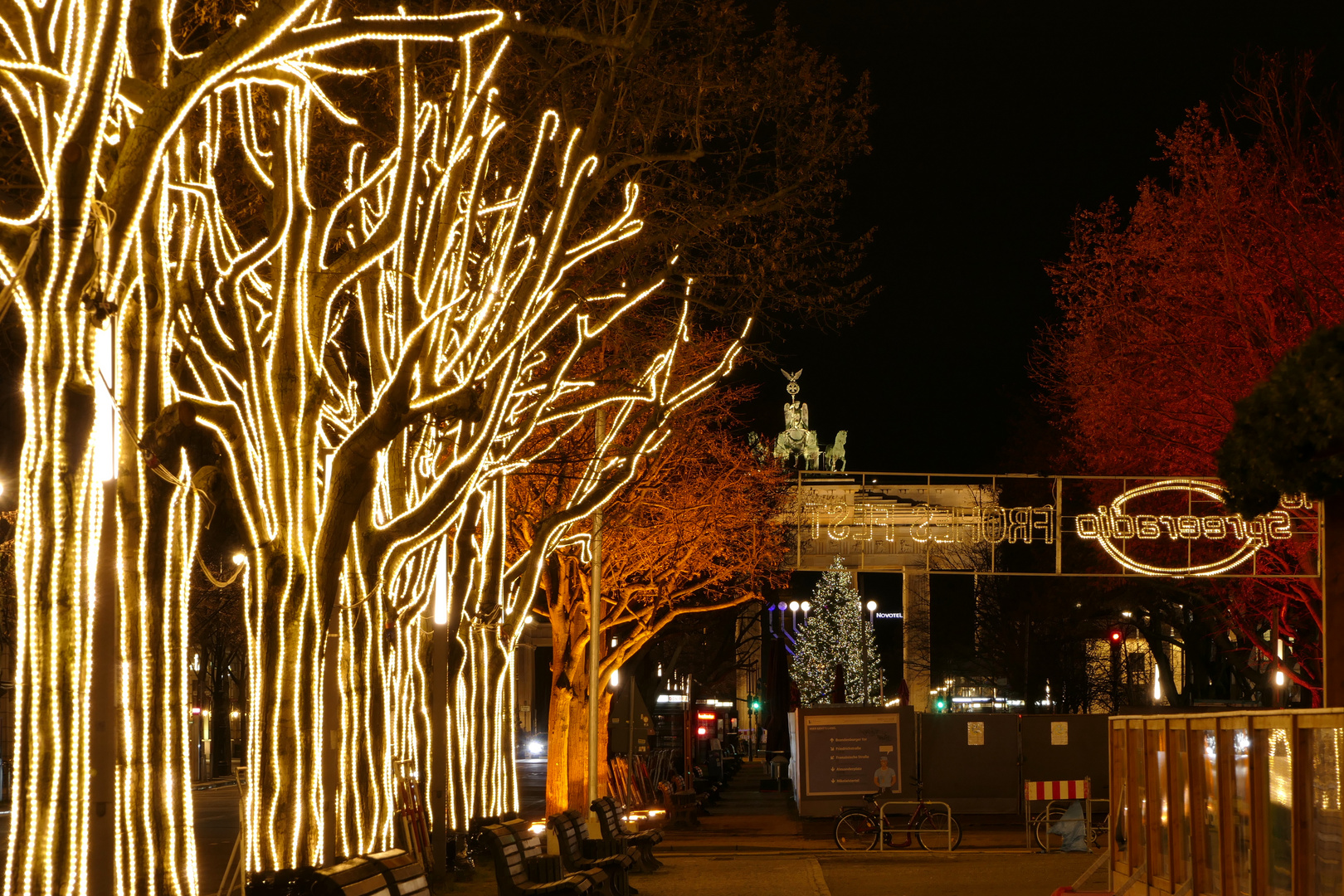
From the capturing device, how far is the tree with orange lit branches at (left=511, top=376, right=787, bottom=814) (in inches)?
1033

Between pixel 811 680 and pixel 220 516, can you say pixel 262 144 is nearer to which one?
pixel 220 516

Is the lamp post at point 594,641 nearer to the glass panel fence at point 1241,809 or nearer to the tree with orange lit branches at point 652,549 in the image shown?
the tree with orange lit branches at point 652,549

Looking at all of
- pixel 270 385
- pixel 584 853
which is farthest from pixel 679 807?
pixel 270 385

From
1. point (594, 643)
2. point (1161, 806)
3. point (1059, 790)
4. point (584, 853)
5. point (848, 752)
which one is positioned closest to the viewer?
point (1161, 806)

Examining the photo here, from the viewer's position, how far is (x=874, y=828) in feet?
85.0

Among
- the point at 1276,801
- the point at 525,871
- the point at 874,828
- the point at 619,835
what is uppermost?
the point at 1276,801

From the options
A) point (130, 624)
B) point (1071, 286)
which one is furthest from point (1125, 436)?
point (130, 624)

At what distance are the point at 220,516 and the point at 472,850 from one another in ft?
41.1

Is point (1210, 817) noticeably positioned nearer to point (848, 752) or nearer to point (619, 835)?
point (619, 835)

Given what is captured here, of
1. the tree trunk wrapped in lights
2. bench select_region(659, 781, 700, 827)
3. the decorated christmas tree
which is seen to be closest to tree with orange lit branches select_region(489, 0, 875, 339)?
the tree trunk wrapped in lights

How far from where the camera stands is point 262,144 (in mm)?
13312

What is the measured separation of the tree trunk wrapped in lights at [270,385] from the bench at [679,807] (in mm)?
14054

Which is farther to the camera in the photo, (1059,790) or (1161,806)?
(1059,790)

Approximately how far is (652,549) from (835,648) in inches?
2440
